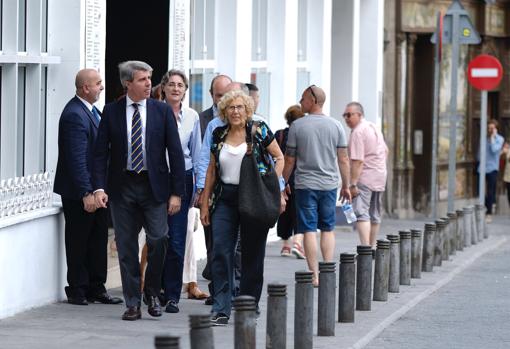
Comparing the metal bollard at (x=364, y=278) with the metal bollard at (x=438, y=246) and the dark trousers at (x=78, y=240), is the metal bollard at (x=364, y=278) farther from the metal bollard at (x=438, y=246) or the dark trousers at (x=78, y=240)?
the metal bollard at (x=438, y=246)

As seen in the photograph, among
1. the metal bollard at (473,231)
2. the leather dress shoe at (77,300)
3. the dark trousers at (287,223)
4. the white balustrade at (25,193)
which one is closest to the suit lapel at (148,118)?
the white balustrade at (25,193)

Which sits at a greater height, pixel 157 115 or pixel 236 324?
pixel 157 115

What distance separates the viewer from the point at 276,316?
10.0 meters

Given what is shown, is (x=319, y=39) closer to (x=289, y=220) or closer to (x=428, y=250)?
(x=289, y=220)

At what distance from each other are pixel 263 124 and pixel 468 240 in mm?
10917

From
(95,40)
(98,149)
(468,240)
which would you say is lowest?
(468,240)

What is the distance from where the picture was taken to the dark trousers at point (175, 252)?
12672mm

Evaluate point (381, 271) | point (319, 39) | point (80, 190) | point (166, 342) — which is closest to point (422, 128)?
point (319, 39)

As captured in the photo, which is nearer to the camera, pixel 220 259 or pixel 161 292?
pixel 220 259

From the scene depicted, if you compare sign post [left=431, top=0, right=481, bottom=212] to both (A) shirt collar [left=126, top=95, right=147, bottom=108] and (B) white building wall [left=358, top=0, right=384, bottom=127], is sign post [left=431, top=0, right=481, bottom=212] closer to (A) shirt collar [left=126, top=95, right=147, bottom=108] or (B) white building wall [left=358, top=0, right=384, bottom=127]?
(B) white building wall [left=358, top=0, right=384, bottom=127]

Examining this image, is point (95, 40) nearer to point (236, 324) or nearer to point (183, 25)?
point (183, 25)

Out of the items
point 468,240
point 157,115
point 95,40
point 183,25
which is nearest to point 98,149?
point 157,115

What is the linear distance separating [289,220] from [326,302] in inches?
256

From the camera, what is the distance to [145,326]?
11805 mm
